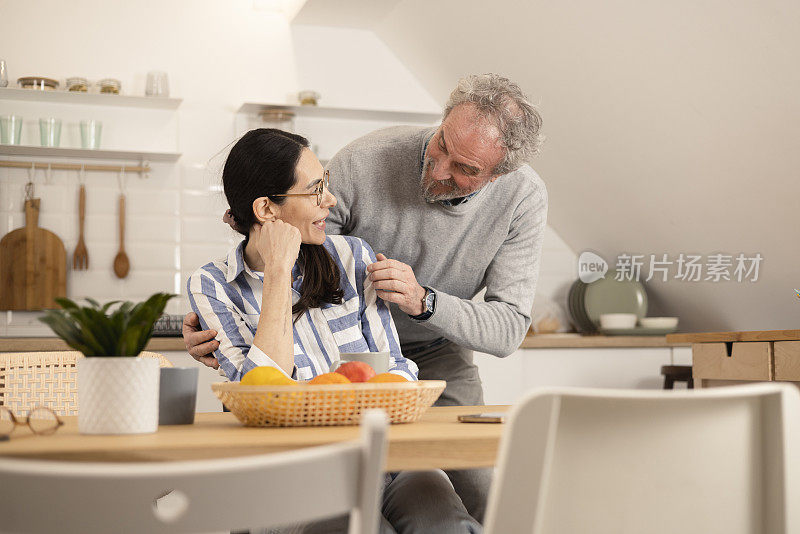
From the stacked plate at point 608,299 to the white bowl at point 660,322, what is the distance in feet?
0.21

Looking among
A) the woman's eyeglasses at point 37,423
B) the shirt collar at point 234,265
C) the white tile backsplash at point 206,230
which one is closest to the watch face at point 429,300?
the shirt collar at point 234,265

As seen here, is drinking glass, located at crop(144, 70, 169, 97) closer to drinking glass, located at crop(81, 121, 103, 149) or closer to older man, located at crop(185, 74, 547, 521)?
drinking glass, located at crop(81, 121, 103, 149)

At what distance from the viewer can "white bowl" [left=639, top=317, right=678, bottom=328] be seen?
4117 mm

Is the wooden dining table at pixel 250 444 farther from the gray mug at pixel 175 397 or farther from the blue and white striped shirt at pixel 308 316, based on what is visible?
the blue and white striped shirt at pixel 308 316

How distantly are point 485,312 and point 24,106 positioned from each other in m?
2.71

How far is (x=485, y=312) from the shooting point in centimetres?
213

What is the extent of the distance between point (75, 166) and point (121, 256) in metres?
0.46

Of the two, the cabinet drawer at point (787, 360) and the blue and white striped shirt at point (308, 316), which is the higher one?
the blue and white striped shirt at point (308, 316)

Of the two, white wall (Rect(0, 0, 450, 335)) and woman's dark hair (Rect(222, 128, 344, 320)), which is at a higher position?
white wall (Rect(0, 0, 450, 335))

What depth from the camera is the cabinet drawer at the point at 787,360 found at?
2.63 metres

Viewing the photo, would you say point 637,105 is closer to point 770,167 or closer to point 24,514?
point 770,167

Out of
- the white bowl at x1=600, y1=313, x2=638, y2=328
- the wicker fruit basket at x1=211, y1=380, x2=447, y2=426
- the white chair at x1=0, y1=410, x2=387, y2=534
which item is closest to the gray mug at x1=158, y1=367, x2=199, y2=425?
the wicker fruit basket at x1=211, y1=380, x2=447, y2=426

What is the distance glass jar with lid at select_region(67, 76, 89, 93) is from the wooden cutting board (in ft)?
1.72

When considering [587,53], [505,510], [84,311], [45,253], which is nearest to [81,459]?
[84,311]
